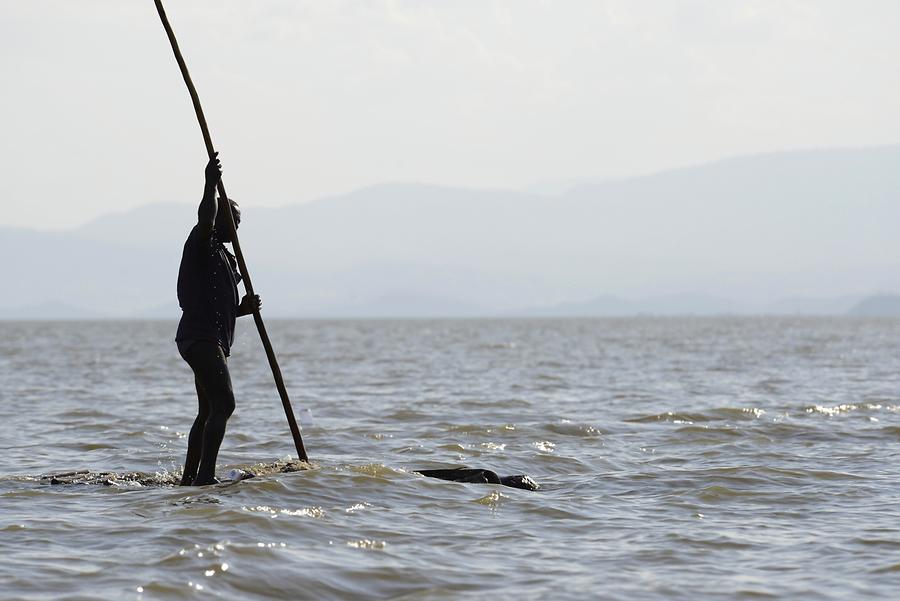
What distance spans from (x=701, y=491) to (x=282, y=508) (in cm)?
367

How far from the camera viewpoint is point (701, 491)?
1069 cm

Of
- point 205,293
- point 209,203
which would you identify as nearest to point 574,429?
point 205,293

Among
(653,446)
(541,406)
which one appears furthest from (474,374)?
(653,446)

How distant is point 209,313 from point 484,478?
2.92 m

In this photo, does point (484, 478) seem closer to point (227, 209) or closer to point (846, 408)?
point (227, 209)

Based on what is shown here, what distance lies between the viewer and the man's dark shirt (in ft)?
32.2

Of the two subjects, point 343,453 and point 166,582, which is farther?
point 343,453

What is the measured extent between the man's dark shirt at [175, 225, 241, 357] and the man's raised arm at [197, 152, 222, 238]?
124 mm

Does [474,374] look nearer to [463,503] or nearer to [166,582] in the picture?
[463,503]

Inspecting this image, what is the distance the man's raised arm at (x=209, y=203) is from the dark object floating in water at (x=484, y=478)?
3.17 meters

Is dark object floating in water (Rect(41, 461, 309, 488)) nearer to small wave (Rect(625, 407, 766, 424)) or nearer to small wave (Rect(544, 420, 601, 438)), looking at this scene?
small wave (Rect(544, 420, 601, 438))

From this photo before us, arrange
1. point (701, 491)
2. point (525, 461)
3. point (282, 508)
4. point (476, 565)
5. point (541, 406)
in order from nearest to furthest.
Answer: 1. point (476, 565)
2. point (282, 508)
3. point (701, 491)
4. point (525, 461)
5. point (541, 406)

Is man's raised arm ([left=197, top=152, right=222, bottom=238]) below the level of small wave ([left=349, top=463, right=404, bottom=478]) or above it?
above

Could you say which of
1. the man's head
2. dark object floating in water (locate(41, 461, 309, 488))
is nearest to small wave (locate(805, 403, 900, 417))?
dark object floating in water (locate(41, 461, 309, 488))
